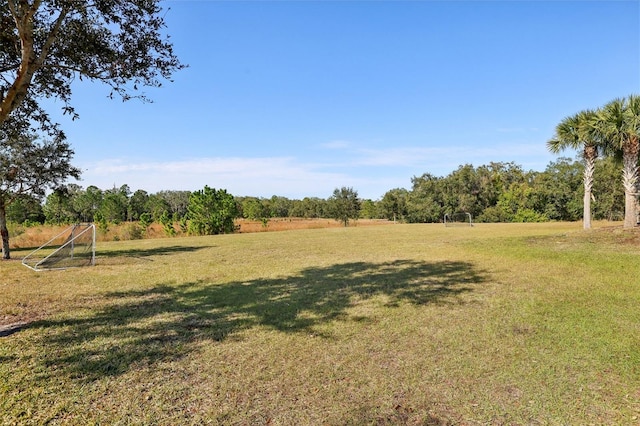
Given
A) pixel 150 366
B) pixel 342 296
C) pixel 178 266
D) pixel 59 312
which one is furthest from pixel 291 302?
pixel 178 266

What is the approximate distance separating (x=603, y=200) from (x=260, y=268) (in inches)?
1817

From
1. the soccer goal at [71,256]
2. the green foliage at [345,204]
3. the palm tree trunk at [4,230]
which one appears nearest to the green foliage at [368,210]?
the green foliage at [345,204]

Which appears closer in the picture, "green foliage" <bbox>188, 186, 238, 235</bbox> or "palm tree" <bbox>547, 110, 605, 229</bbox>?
"palm tree" <bbox>547, 110, 605, 229</bbox>

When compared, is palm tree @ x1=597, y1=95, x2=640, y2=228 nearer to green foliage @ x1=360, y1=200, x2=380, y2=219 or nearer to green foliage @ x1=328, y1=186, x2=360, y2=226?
green foliage @ x1=328, y1=186, x2=360, y2=226

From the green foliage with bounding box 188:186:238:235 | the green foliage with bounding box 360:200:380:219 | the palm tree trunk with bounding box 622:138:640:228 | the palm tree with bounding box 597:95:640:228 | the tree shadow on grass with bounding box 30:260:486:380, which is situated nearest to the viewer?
the tree shadow on grass with bounding box 30:260:486:380

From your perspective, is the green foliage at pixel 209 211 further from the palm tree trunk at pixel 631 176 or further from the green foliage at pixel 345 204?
the palm tree trunk at pixel 631 176

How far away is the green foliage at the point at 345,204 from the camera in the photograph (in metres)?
45.9

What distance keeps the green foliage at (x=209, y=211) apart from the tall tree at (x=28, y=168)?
16.2m

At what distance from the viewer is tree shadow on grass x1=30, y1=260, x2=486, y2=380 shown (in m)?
4.48

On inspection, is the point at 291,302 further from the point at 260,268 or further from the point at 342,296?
the point at 260,268

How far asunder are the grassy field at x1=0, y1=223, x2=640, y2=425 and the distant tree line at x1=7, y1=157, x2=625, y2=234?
24633 mm

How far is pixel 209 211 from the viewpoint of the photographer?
32.1 metres

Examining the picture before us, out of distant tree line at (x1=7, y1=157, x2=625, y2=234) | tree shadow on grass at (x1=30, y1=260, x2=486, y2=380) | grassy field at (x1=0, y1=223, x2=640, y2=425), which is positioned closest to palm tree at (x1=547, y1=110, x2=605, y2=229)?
grassy field at (x1=0, y1=223, x2=640, y2=425)

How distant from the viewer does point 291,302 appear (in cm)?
689
